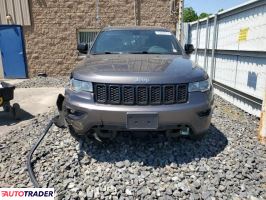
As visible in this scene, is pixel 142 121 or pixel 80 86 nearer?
pixel 142 121

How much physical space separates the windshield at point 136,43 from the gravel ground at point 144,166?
1.51 meters

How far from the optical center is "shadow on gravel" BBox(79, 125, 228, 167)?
10.6 ft

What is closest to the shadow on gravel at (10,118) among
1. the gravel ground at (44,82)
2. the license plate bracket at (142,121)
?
the license plate bracket at (142,121)

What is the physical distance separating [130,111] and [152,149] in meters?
0.84

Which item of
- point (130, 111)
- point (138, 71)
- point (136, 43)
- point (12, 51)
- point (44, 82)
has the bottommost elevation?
point (44, 82)

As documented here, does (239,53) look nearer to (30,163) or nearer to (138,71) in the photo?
A: (138,71)

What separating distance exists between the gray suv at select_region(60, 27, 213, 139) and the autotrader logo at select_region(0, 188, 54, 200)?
83 cm

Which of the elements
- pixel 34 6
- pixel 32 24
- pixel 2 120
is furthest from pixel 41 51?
pixel 2 120

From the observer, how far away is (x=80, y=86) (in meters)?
3.12

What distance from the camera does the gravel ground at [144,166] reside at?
267cm

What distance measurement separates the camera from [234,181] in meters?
2.82

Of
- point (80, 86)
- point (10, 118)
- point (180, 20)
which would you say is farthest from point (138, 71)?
point (180, 20)

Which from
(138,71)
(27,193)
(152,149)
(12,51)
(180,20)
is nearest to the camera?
(27,193)

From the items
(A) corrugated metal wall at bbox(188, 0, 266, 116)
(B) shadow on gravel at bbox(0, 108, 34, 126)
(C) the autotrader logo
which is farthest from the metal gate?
(C) the autotrader logo
